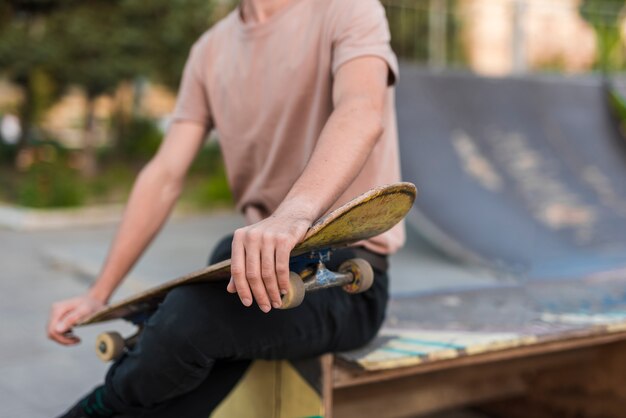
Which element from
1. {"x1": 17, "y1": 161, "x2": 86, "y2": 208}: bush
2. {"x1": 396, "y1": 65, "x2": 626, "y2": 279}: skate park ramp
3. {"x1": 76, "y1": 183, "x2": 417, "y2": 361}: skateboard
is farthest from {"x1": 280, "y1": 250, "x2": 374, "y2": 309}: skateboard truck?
{"x1": 17, "y1": 161, "x2": 86, "y2": 208}: bush

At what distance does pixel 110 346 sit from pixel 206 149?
16161mm

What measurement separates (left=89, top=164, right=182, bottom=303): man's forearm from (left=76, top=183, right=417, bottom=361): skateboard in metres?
0.17

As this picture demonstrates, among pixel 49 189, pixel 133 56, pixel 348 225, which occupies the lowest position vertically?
pixel 49 189

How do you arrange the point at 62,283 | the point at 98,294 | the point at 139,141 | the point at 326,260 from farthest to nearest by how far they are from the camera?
the point at 139,141
the point at 62,283
the point at 98,294
the point at 326,260

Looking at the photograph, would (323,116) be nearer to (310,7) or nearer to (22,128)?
(310,7)

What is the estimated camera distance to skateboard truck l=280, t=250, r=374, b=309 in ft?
4.38

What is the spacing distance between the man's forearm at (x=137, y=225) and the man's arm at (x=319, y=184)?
23.4 inches

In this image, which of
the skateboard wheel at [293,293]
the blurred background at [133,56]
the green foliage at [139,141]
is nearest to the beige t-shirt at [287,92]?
the skateboard wheel at [293,293]

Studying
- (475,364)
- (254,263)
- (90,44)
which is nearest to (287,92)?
(254,263)

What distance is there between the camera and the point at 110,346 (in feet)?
5.71

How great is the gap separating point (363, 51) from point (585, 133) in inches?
211

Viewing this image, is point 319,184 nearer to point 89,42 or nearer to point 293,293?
point 293,293

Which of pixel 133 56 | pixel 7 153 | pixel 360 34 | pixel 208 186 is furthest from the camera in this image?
pixel 7 153

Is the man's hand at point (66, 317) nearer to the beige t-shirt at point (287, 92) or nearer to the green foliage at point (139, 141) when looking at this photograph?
the beige t-shirt at point (287, 92)
